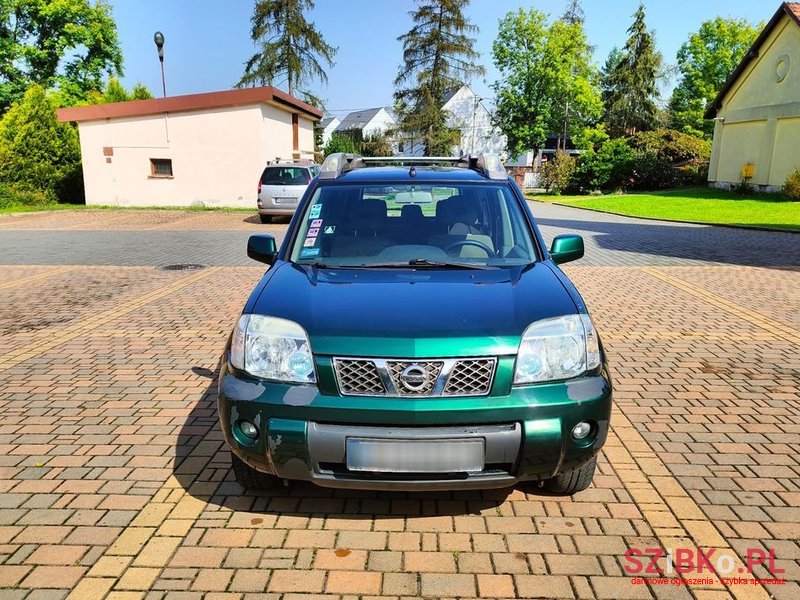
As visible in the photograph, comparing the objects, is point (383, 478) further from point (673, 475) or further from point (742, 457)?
point (742, 457)

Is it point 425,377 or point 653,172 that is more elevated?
point 653,172

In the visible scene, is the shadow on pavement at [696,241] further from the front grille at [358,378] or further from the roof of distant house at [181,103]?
the roof of distant house at [181,103]

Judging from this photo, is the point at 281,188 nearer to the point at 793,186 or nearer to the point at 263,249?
the point at 263,249

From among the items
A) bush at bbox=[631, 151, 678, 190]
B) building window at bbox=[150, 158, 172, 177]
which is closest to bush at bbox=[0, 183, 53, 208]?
building window at bbox=[150, 158, 172, 177]

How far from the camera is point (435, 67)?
1753 inches

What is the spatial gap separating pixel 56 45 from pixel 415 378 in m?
46.4

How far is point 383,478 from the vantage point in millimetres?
2695

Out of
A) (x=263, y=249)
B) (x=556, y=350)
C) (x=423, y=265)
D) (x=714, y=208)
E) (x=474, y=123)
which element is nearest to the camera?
(x=556, y=350)

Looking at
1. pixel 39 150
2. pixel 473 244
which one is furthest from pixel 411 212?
pixel 39 150

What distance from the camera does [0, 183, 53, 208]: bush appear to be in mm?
25125

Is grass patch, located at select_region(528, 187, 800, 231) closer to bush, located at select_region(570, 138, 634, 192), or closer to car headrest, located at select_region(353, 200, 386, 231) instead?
bush, located at select_region(570, 138, 634, 192)

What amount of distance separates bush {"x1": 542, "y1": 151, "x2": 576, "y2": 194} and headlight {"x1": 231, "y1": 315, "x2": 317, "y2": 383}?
40.1 metres

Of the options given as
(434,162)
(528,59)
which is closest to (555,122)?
(528,59)

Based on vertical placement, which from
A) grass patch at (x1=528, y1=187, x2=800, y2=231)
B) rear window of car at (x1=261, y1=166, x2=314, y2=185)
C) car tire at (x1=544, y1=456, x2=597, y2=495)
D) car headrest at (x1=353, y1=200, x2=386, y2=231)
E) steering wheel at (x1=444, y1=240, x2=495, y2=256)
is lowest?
car tire at (x1=544, y1=456, x2=597, y2=495)
